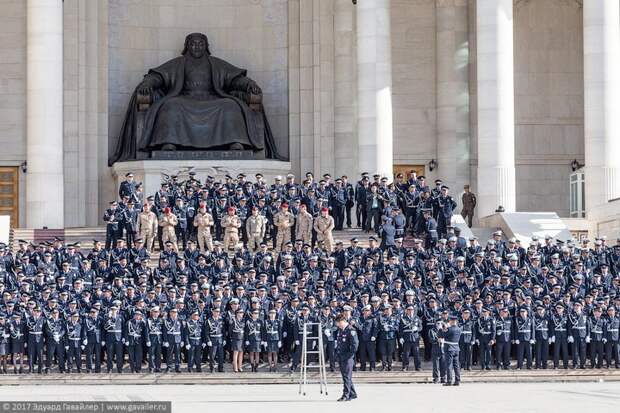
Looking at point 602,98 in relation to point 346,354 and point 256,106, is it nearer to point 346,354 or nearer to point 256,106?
point 256,106

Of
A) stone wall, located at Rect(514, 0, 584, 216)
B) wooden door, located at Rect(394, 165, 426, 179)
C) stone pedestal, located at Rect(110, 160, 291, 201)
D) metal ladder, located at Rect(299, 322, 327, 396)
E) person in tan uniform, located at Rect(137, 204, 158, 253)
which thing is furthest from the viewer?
stone wall, located at Rect(514, 0, 584, 216)

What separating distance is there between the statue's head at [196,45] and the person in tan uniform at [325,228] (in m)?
16.8

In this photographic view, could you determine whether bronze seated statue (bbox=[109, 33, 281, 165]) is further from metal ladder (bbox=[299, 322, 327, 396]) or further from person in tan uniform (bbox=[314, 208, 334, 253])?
metal ladder (bbox=[299, 322, 327, 396])

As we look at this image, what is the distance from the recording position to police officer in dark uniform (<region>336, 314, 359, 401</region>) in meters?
37.7

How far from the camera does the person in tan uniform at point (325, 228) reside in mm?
50525

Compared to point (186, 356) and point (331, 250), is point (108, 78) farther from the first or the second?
point (186, 356)

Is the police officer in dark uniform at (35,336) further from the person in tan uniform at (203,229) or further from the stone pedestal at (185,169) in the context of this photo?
the stone pedestal at (185,169)

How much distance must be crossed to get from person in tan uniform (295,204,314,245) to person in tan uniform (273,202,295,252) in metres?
0.23

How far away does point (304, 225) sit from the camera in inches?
2007

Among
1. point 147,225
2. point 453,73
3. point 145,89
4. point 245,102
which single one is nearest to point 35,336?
point 147,225

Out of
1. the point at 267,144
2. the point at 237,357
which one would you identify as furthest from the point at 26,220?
the point at 237,357

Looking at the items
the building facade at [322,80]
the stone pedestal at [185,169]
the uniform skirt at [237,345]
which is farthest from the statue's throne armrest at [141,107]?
the uniform skirt at [237,345]

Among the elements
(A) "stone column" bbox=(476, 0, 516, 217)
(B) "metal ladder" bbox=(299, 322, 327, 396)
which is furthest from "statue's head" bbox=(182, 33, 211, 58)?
(B) "metal ladder" bbox=(299, 322, 327, 396)

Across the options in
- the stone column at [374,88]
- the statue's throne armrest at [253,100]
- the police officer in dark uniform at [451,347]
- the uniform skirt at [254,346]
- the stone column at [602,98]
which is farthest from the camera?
the statue's throne armrest at [253,100]
